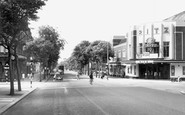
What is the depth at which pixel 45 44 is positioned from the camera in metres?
54.9

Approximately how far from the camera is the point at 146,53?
199 ft

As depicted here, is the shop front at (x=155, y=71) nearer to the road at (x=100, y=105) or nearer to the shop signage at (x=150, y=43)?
the shop signage at (x=150, y=43)

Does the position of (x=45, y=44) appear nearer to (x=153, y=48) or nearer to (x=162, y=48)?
(x=153, y=48)

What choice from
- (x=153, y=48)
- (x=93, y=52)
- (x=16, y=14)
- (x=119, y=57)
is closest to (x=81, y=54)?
(x=93, y=52)

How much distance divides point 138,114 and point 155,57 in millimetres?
48570

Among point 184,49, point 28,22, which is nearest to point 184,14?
point 184,49

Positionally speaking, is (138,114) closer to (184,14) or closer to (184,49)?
(184,49)

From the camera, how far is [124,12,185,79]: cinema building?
195ft

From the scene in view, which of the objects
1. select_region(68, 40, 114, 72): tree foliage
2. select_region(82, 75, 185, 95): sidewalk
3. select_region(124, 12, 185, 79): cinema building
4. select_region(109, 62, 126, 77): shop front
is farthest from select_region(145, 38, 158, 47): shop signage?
Result: select_region(109, 62, 126, 77): shop front

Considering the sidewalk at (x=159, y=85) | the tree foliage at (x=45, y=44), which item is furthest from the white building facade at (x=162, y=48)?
the tree foliage at (x=45, y=44)

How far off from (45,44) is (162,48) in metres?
22.9

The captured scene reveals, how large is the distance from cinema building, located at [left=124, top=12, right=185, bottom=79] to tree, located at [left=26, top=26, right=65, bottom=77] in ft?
53.0

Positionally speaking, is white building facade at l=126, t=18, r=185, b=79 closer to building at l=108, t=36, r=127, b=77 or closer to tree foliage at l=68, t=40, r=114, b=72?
building at l=108, t=36, r=127, b=77

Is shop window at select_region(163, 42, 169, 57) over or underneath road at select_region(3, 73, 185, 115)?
over
